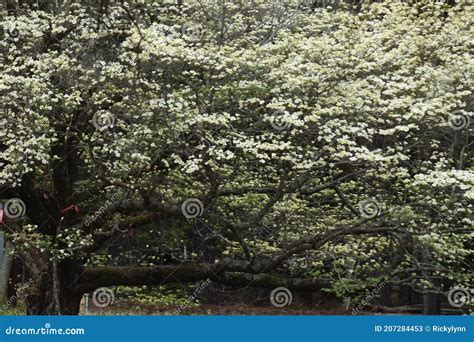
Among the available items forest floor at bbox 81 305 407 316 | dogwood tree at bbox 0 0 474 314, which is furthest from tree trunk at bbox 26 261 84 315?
forest floor at bbox 81 305 407 316

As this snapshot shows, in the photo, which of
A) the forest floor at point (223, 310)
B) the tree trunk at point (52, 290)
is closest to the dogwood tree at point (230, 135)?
the tree trunk at point (52, 290)

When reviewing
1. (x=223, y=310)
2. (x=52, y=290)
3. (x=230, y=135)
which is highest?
(x=230, y=135)

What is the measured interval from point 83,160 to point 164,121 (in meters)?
3.18

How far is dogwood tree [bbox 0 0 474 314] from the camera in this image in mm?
9914

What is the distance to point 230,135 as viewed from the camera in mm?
10195

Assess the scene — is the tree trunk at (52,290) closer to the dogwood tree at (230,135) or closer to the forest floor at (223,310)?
the dogwood tree at (230,135)

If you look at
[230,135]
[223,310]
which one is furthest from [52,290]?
[223,310]

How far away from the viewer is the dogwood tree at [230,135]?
991 centimetres

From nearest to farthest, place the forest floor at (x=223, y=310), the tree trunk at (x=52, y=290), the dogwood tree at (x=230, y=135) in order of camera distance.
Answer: the dogwood tree at (x=230, y=135), the tree trunk at (x=52, y=290), the forest floor at (x=223, y=310)

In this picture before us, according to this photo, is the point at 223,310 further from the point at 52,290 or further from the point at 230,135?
the point at 230,135

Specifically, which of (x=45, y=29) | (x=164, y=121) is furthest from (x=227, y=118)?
(x=45, y=29)

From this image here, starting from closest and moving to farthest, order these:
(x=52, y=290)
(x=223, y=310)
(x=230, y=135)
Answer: (x=230, y=135)
(x=52, y=290)
(x=223, y=310)

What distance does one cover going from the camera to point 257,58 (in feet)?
34.2

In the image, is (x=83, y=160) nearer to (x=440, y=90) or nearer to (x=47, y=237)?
(x=47, y=237)
